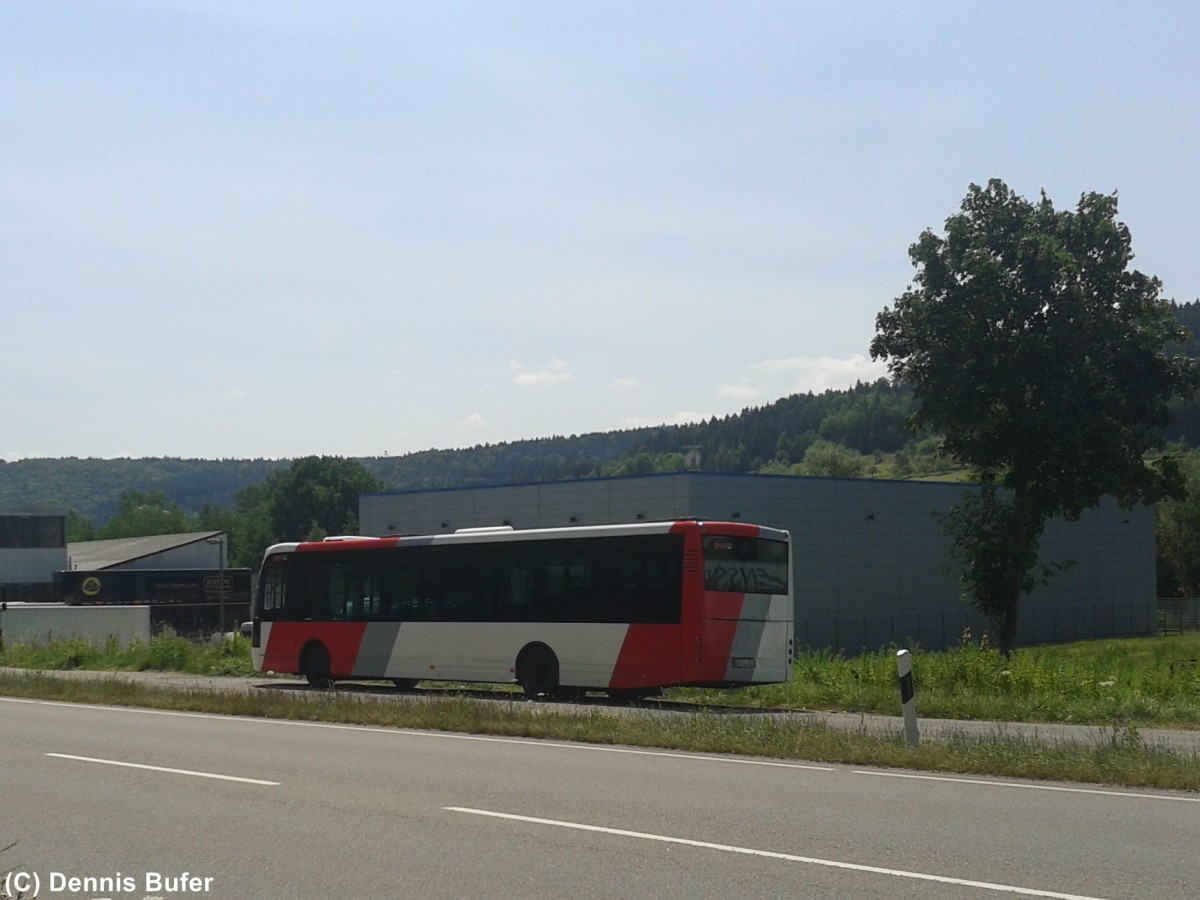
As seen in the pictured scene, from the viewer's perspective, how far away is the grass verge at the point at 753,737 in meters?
12.7

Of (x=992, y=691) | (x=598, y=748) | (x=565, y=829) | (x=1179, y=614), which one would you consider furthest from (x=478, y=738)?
(x=1179, y=614)

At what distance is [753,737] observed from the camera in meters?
15.4

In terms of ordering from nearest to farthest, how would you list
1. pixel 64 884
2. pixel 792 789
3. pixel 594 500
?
pixel 64 884, pixel 792 789, pixel 594 500

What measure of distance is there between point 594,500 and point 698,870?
1692 inches

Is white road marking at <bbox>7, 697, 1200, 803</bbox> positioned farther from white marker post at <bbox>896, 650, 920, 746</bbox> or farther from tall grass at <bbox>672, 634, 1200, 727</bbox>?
tall grass at <bbox>672, 634, 1200, 727</bbox>

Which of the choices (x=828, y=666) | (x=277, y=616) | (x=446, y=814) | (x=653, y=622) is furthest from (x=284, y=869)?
(x=277, y=616)

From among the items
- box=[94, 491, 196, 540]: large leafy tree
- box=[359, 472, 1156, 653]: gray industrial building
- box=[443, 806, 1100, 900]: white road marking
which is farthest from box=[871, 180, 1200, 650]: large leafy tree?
box=[94, 491, 196, 540]: large leafy tree

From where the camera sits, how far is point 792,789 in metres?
12.0

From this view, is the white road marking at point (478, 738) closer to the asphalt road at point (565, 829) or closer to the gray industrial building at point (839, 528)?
the asphalt road at point (565, 829)

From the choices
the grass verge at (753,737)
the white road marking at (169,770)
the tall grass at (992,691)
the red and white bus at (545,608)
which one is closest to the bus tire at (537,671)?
the red and white bus at (545,608)

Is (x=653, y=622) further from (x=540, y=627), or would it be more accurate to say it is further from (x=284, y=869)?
(x=284, y=869)

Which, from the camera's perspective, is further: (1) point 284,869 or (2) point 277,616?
(2) point 277,616

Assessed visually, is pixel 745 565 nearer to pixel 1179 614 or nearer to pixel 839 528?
pixel 839 528

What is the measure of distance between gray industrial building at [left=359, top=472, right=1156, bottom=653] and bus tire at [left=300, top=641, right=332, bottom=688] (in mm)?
21066
